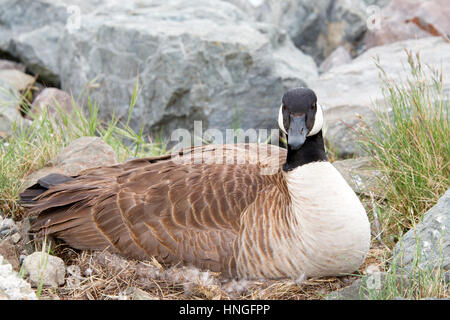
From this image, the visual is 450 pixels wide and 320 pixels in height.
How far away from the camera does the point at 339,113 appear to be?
6.29 m

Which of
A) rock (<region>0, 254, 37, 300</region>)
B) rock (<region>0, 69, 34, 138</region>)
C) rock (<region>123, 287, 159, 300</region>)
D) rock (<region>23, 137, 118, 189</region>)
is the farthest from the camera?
rock (<region>0, 69, 34, 138</region>)

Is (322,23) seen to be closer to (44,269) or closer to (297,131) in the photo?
(297,131)

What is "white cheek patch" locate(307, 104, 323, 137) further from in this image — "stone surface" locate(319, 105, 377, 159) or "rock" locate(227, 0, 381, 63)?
"rock" locate(227, 0, 381, 63)

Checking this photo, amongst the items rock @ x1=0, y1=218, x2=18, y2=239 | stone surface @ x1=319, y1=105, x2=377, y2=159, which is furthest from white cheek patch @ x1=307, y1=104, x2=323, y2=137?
rock @ x1=0, y1=218, x2=18, y2=239

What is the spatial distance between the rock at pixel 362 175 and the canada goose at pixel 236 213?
3.33 feet

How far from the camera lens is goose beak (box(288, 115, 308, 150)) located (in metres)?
3.44

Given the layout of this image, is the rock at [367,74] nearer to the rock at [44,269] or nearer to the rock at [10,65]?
the rock at [44,269]

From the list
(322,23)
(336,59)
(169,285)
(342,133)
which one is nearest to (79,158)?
(169,285)

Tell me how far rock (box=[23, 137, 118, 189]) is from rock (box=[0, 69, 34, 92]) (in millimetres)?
4030

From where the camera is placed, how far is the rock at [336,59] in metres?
10.1

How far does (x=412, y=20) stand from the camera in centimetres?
986

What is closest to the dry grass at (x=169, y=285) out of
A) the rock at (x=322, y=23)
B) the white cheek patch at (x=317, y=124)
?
the white cheek patch at (x=317, y=124)

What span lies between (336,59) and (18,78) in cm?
552

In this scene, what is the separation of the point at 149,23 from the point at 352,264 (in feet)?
17.6
